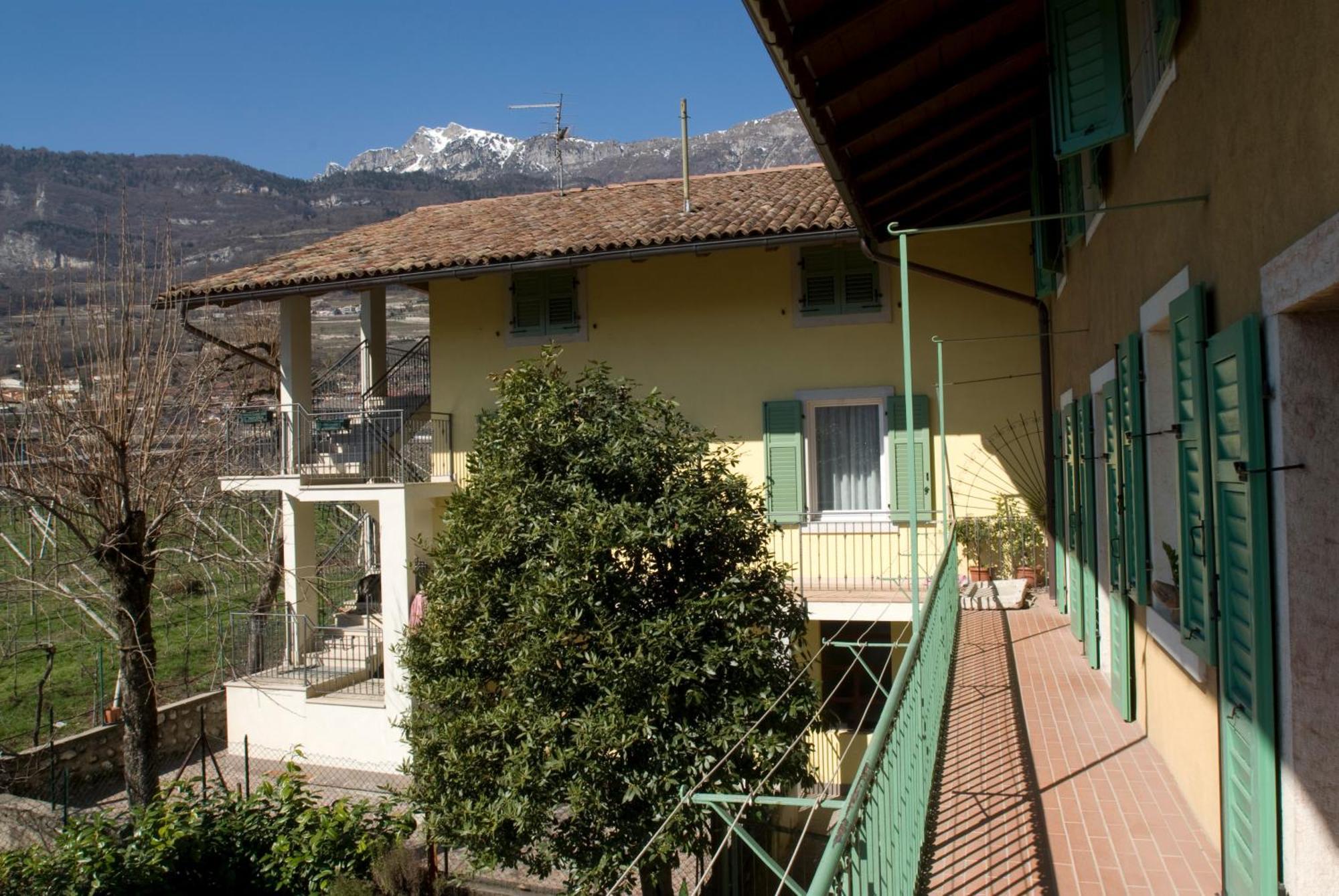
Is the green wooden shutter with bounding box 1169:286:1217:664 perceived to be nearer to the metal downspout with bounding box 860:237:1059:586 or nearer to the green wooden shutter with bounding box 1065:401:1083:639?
the green wooden shutter with bounding box 1065:401:1083:639

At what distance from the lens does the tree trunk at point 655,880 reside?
7191 mm

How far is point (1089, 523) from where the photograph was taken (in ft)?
26.0

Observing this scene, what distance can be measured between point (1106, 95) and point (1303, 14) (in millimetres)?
2920

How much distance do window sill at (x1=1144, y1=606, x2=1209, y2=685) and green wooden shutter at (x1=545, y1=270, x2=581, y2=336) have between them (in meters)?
9.30

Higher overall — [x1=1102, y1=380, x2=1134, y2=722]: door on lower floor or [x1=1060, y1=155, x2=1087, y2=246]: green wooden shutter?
[x1=1060, y1=155, x2=1087, y2=246]: green wooden shutter

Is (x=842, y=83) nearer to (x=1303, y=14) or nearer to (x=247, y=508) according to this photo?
(x=1303, y=14)

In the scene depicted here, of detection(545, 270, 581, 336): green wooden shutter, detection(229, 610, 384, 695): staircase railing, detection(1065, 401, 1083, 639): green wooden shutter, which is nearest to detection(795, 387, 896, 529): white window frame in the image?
detection(1065, 401, 1083, 639): green wooden shutter

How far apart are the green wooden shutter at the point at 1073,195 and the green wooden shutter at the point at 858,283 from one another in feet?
13.8

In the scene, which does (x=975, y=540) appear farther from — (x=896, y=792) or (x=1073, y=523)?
(x=896, y=792)

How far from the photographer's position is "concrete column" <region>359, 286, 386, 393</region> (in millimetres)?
15297

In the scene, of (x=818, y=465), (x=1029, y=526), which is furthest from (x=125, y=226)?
(x=1029, y=526)

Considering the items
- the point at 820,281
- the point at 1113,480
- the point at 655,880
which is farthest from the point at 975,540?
the point at 655,880

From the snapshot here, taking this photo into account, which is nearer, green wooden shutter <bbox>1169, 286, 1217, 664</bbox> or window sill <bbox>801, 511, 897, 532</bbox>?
green wooden shutter <bbox>1169, 286, 1217, 664</bbox>

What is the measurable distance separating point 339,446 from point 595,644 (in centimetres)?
781
